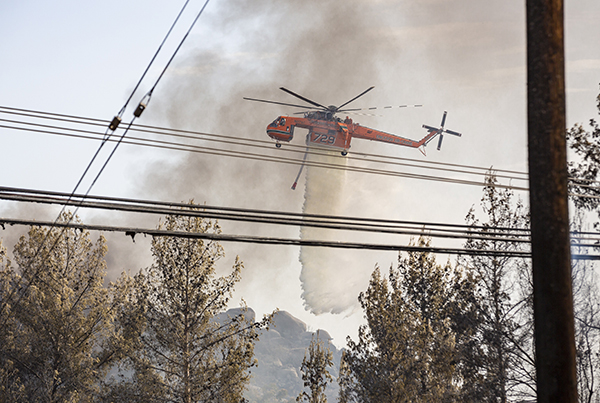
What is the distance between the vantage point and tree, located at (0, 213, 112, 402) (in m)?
25.2

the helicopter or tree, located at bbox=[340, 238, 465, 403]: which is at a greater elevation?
the helicopter

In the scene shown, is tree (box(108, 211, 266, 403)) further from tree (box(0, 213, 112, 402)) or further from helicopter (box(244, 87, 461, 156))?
helicopter (box(244, 87, 461, 156))

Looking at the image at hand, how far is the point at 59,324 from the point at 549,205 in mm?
26366

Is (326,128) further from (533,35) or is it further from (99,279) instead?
(533,35)

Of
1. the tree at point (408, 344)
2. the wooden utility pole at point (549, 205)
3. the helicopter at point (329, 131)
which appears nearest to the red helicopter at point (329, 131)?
the helicopter at point (329, 131)

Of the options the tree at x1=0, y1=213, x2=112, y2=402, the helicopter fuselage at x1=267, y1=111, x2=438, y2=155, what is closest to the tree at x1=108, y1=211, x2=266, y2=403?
the tree at x1=0, y1=213, x2=112, y2=402

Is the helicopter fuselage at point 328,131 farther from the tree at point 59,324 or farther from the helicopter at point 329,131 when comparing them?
the tree at point 59,324

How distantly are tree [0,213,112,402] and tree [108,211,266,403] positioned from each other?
2.59 meters

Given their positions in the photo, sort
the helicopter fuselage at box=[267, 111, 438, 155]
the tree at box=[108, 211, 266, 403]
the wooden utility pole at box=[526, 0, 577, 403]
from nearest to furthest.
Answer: the wooden utility pole at box=[526, 0, 577, 403]
the tree at box=[108, 211, 266, 403]
the helicopter fuselage at box=[267, 111, 438, 155]

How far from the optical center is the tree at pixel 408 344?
23484 mm

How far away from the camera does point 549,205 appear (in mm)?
4719

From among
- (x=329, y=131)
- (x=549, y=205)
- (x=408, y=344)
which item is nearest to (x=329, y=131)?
(x=329, y=131)

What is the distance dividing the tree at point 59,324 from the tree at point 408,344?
46.9ft

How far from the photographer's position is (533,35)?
495 centimetres
